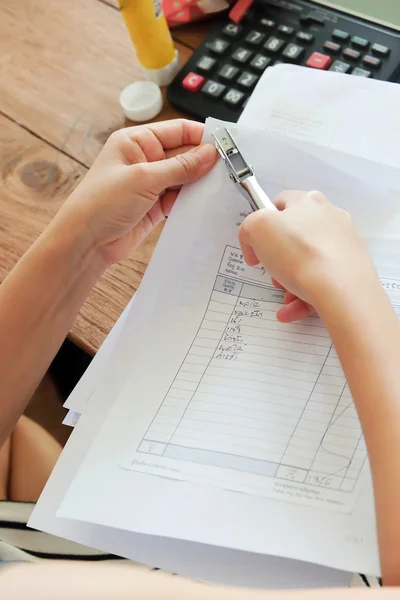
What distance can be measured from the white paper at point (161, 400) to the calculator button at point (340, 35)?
19 centimetres

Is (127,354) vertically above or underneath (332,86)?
underneath

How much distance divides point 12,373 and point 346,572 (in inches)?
12.5

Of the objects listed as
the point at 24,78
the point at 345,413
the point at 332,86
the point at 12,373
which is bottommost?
the point at 12,373

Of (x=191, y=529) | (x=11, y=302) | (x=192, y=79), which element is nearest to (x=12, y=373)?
(x=11, y=302)

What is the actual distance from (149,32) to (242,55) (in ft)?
0.34

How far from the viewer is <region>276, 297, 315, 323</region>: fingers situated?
43cm

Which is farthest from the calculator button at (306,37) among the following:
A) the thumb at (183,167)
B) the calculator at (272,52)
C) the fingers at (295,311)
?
the fingers at (295,311)

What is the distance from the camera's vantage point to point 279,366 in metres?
0.43

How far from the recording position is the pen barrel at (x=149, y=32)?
59 cm

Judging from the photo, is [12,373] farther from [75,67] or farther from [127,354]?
[75,67]

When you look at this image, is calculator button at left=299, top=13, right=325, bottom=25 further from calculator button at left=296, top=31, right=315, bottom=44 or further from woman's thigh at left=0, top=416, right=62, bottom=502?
woman's thigh at left=0, top=416, right=62, bottom=502

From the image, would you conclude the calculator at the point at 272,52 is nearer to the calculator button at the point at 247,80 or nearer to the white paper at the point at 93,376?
the calculator button at the point at 247,80

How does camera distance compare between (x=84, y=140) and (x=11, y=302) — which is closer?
(x=11, y=302)

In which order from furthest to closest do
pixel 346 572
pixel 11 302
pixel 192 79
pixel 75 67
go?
pixel 75 67
pixel 192 79
pixel 11 302
pixel 346 572
